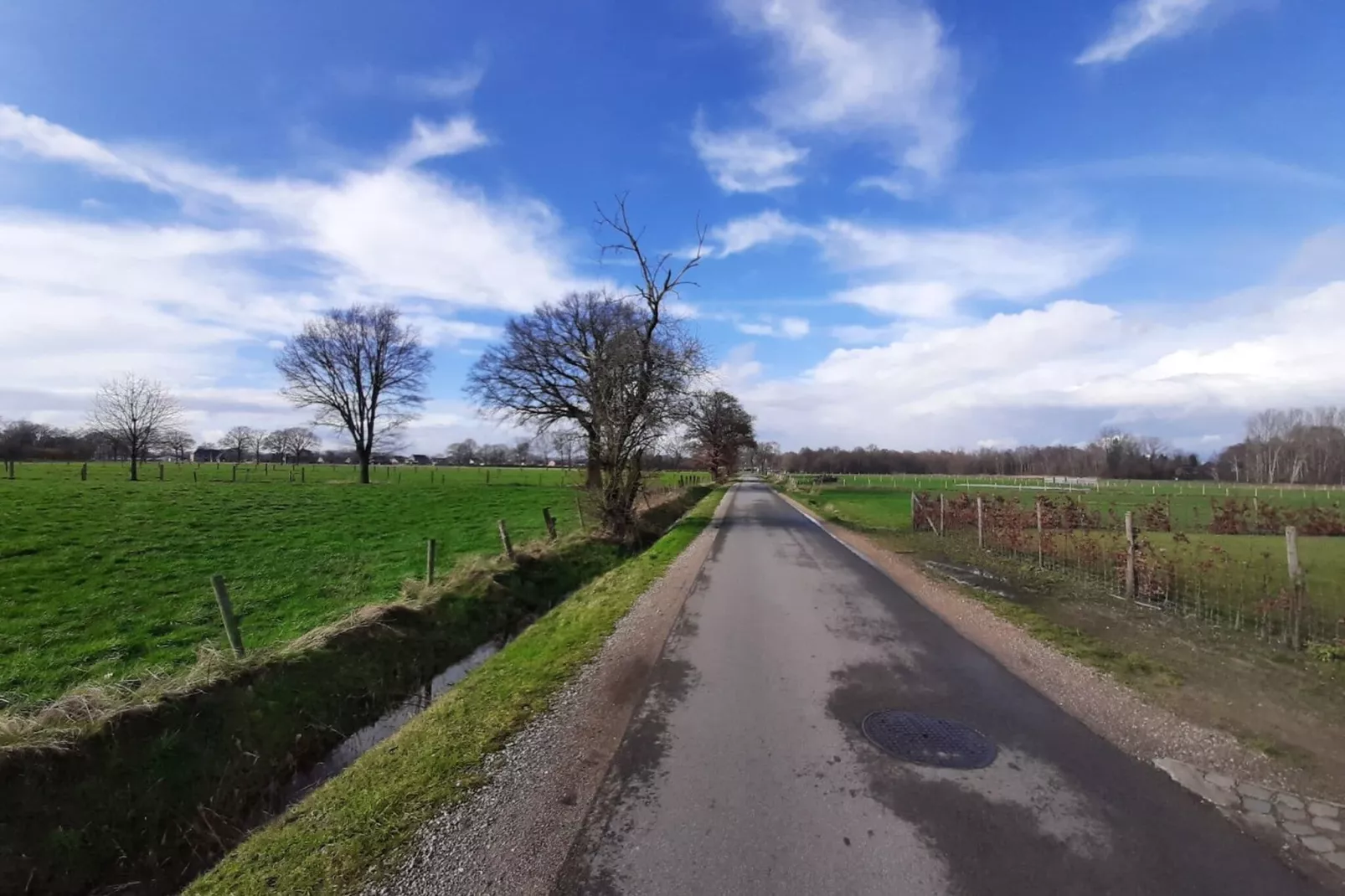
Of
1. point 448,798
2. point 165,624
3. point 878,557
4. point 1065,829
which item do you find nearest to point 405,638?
point 165,624

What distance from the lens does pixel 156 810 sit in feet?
15.5

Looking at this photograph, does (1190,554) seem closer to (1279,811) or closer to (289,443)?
(1279,811)

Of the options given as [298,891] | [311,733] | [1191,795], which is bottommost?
[311,733]

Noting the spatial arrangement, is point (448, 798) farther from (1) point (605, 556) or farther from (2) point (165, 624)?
(1) point (605, 556)

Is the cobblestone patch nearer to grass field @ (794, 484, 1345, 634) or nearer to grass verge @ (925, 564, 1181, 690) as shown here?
grass verge @ (925, 564, 1181, 690)

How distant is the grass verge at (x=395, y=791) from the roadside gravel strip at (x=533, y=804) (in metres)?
0.17

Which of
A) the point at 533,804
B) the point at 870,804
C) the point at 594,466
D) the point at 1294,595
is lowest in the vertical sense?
the point at 533,804

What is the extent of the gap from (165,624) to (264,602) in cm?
168

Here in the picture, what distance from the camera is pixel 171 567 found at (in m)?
11.8

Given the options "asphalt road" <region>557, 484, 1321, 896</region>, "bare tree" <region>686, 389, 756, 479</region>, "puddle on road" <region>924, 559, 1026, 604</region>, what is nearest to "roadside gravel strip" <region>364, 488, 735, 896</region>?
"asphalt road" <region>557, 484, 1321, 896</region>

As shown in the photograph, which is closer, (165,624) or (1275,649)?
(1275,649)

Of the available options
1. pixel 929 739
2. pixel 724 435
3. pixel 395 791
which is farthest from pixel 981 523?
pixel 724 435

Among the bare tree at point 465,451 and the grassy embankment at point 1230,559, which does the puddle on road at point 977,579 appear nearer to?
the grassy embankment at point 1230,559

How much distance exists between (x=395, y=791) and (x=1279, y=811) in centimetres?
554
